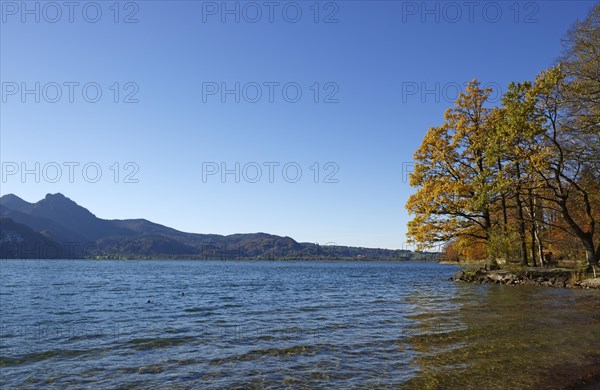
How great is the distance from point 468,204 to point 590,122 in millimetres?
10731

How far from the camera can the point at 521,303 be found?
21766 mm

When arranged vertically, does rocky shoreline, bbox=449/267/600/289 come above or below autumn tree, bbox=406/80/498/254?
below

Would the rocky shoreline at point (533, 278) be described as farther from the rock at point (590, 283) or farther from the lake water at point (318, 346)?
the lake water at point (318, 346)

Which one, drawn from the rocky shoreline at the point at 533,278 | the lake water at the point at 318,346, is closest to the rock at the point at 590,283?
the rocky shoreline at the point at 533,278

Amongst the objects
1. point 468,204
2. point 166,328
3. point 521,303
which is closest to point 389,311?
point 521,303

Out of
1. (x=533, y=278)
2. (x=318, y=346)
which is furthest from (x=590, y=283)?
(x=318, y=346)

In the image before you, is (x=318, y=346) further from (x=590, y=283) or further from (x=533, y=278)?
(x=533, y=278)

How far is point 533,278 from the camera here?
3194 cm

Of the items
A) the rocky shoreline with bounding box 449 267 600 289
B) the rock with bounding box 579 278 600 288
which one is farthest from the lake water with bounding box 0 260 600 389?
the rocky shoreline with bounding box 449 267 600 289

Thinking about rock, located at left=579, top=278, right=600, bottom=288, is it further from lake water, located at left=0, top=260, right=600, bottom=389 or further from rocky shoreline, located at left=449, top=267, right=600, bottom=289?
lake water, located at left=0, top=260, right=600, bottom=389

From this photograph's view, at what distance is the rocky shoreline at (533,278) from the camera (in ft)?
92.5

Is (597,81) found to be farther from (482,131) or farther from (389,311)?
(389,311)

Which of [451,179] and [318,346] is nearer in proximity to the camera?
[318,346]

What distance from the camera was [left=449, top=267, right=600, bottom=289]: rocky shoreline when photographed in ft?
92.5
